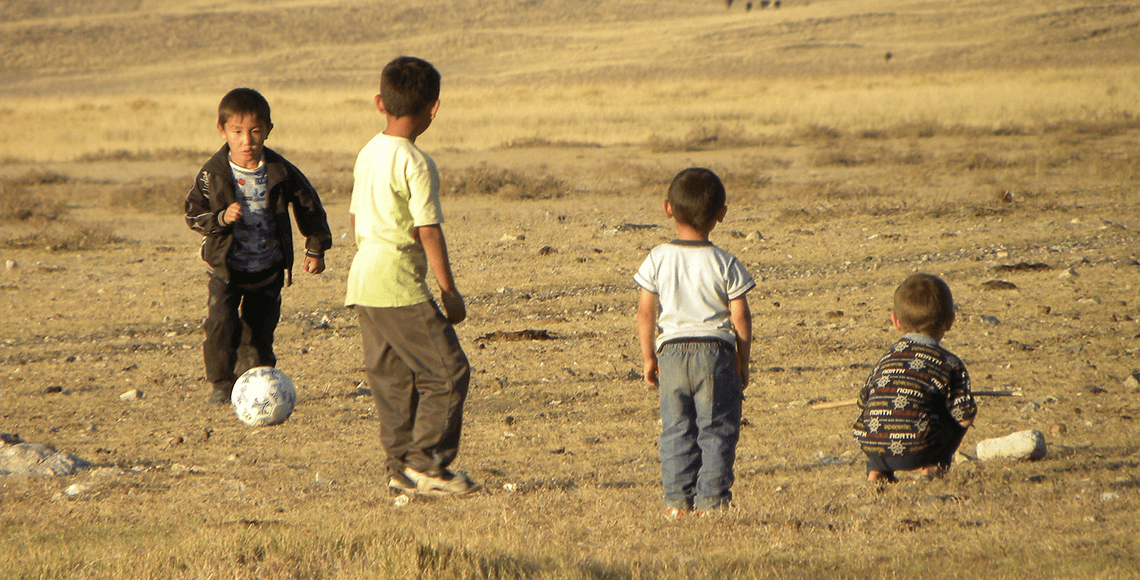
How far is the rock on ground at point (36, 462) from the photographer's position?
15.3ft

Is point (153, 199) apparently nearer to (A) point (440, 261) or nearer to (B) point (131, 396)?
(B) point (131, 396)

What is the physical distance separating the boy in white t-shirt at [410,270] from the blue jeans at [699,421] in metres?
0.76

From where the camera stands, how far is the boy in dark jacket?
17.6 feet

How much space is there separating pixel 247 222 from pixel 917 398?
11.0 ft

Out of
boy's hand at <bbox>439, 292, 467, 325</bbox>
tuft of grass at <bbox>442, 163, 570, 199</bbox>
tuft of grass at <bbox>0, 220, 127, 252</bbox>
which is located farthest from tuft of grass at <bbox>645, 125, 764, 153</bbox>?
boy's hand at <bbox>439, 292, 467, 325</bbox>

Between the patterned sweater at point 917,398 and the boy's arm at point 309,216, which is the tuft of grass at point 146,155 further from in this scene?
the patterned sweater at point 917,398

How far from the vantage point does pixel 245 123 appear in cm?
534

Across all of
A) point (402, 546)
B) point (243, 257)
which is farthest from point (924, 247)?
point (402, 546)

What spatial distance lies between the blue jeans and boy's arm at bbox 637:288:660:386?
39 millimetres

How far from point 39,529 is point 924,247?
27.1 ft

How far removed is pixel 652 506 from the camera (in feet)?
13.3

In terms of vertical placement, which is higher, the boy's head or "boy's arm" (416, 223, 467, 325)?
the boy's head

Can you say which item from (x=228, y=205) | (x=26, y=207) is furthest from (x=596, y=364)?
(x=26, y=207)

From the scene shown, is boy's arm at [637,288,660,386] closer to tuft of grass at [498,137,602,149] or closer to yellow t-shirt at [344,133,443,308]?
yellow t-shirt at [344,133,443,308]
